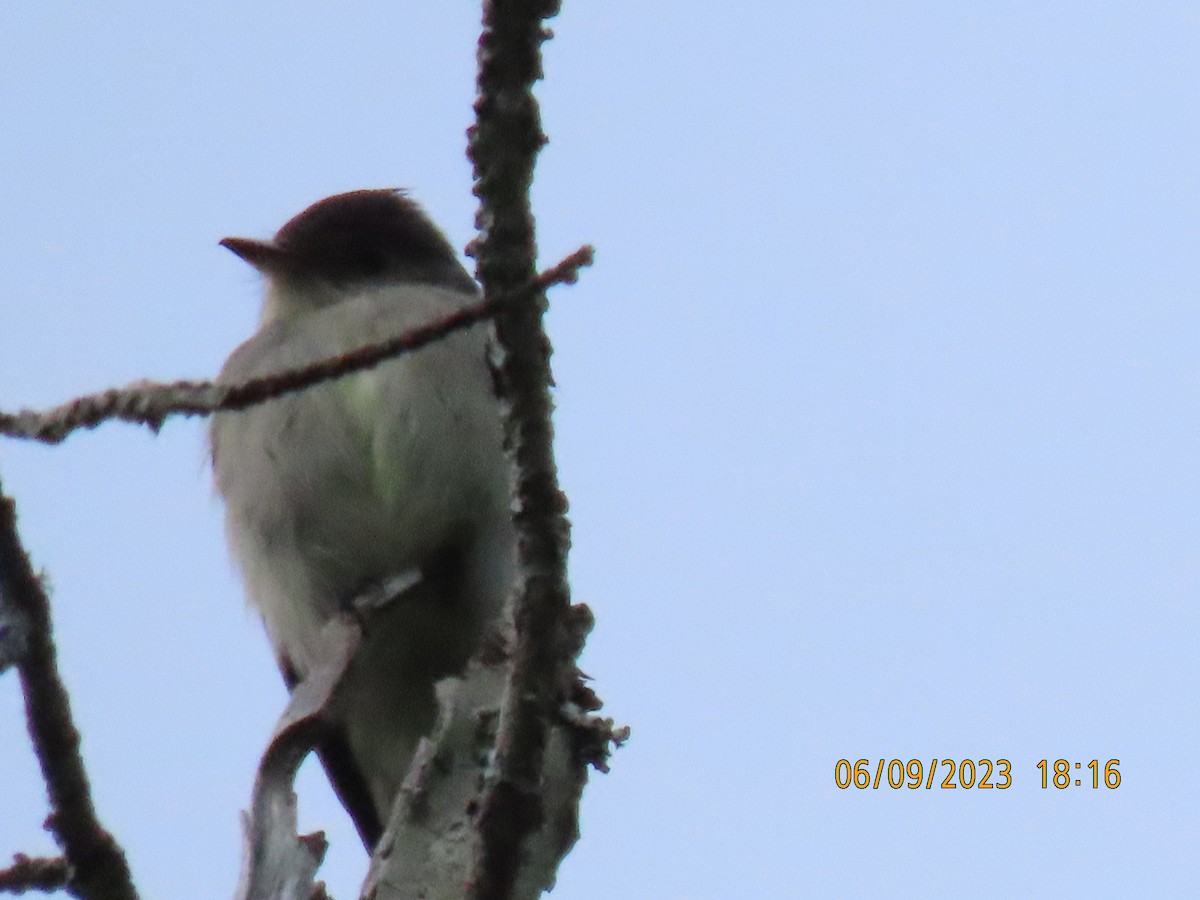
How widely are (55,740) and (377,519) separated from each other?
3111 millimetres

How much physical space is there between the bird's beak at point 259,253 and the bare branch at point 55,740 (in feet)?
14.5

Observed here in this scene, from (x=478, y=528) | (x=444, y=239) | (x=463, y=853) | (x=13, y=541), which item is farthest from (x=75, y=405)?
(x=444, y=239)

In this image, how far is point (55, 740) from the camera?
10.6ft

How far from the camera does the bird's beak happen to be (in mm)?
7590

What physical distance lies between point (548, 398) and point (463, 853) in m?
1.35

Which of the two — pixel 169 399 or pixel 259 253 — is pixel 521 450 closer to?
pixel 169 399

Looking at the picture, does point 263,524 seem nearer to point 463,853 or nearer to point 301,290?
point 301,290

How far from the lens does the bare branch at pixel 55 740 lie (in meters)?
2.94

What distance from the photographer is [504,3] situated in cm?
276

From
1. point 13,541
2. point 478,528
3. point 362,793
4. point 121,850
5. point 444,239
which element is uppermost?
point 444,239

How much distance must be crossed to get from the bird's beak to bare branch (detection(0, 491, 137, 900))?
441 centimetres

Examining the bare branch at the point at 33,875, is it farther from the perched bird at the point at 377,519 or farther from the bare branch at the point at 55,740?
the perched bird at the point at 377,519

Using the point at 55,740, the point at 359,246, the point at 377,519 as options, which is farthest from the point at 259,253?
the point at 55,740

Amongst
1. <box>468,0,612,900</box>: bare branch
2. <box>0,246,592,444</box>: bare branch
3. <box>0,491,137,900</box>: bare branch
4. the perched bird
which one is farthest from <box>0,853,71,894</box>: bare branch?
the perched bird
